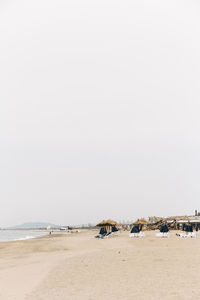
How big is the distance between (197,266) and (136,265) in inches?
97.4

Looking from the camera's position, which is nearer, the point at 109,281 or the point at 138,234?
the point at 109,281

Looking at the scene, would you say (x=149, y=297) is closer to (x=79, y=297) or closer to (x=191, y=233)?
(x=79, y=297)

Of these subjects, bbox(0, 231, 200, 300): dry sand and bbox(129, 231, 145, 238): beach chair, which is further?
bbox(129, 231, 145, 238): beach chair

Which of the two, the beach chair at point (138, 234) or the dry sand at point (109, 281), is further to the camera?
the beach chair at point (138, 234)

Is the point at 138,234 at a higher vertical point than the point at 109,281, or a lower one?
lower

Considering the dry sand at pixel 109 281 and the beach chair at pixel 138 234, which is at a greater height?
the dry sand at pixel 109 281

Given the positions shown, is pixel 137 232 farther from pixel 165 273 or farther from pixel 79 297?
pixel 79 297

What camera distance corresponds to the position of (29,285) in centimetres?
953

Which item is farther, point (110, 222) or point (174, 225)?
point (174, 225)

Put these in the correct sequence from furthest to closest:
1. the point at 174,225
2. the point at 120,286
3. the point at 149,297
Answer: the point at 174,225 → the point at 120,286 → the point at 149,297

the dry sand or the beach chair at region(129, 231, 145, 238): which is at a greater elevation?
the dry sand

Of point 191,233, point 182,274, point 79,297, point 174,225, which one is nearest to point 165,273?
point 182,274

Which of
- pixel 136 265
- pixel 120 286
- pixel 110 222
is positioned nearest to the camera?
pixel 120 286

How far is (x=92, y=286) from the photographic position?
8.83 metres
